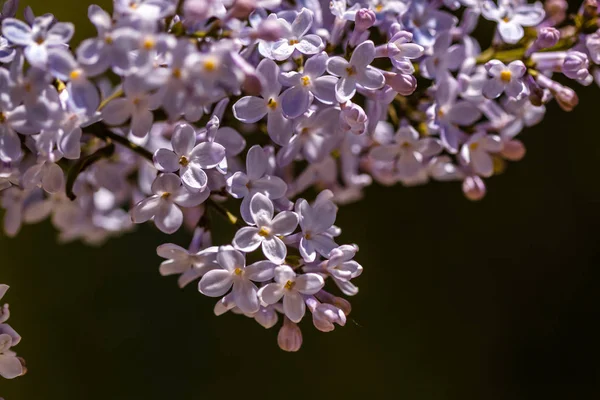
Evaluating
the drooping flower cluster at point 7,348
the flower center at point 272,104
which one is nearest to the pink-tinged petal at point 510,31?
the flower center at point 272,104

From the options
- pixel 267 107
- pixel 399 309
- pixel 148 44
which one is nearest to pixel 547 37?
pixel 267 107

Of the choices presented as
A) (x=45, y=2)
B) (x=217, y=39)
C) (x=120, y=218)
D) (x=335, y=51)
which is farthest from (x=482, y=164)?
(x=45, y=2)

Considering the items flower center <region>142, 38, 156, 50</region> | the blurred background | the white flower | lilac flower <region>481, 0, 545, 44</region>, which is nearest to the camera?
flower center <region>142, 38, 156, 50</region>

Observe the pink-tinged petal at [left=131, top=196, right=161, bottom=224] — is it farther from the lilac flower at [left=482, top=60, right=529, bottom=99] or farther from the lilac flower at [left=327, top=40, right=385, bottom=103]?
the lilac flower at [left=482, top=60, right=529, bottom=99]

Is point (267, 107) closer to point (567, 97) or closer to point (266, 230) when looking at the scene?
point (266, 230)

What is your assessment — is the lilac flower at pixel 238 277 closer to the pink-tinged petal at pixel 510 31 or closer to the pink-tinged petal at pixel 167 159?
the pink-tinged petal at pixel 167 159

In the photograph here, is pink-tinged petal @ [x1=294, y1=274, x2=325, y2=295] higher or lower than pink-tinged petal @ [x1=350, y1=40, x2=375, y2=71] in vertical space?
lower

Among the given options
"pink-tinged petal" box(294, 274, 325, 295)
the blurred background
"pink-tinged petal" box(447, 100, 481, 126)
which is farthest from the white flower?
the blurred background
